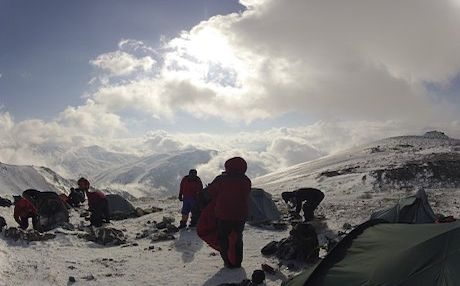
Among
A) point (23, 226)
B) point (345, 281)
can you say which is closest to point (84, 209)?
point (23, 226)

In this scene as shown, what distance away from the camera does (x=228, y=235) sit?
11008 millimetres

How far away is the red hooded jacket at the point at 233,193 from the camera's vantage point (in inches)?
425

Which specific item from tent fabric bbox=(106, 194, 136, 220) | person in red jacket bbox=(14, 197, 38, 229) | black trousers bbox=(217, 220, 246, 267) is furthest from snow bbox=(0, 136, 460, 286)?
person in red jacket bbox=(14, 197, 38, 229)

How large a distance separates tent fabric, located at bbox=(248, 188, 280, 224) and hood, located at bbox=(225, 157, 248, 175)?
21.7 feet

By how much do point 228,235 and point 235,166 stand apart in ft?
5.70

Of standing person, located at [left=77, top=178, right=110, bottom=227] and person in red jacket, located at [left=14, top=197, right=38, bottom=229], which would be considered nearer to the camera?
person in red jacket, located at [left=14, top=197, right=38, bottom=229]

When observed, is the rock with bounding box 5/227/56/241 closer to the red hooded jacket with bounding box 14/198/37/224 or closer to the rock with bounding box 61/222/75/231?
the red hooded jacket with bounding box 14/198/37/224

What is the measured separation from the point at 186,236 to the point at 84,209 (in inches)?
384

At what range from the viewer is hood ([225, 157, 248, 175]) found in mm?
10836

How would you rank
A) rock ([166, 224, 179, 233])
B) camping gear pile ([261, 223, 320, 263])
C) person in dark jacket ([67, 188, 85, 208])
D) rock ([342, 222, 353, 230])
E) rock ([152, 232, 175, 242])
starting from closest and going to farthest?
1. camping gear pile ([261, 223, 320, 263])
2. rock ([152, 232, 175, 242])
3. rock ([342, 222, 353, 230])
4. rock ([166, 224, 179, 233])
5. person in dark jacket ([67, 188, 85, 208])

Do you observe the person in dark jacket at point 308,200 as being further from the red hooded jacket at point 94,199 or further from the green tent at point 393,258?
the green tent at point 393,258

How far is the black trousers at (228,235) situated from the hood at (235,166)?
1229mm

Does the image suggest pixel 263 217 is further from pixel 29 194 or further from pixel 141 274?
pixel 29 194

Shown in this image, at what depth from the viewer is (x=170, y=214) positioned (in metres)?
20.5
